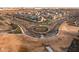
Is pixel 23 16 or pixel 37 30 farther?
pixel 23 16

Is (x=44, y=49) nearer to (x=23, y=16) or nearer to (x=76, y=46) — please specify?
(x=76, y=46)
